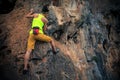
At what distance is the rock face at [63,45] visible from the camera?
40.3ft

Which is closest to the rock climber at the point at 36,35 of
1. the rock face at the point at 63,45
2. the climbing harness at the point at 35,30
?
the climbing harness at the point at 35,30

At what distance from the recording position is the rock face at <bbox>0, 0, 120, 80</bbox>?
12273 millimetres

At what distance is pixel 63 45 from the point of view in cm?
1345

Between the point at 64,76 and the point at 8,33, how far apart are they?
10.6ft

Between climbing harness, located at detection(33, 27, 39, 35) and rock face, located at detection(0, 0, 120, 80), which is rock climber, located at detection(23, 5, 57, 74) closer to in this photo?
climbing harness, located at detection(33, 27, 39, 35)

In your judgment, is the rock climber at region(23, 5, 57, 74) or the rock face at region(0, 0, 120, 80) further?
the rock face at region(0, 0, 120, 80)

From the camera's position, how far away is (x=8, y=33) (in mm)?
13266

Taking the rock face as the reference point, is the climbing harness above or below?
above

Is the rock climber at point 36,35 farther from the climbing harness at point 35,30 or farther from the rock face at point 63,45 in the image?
the rock face at point 63,45

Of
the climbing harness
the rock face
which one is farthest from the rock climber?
the rock face

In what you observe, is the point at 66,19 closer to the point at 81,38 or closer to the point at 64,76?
the point at 81,38

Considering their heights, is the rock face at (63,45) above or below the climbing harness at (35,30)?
below

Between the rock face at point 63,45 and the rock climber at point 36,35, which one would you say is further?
the rock face at point 63,45

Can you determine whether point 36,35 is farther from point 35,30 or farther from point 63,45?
point 63,45
